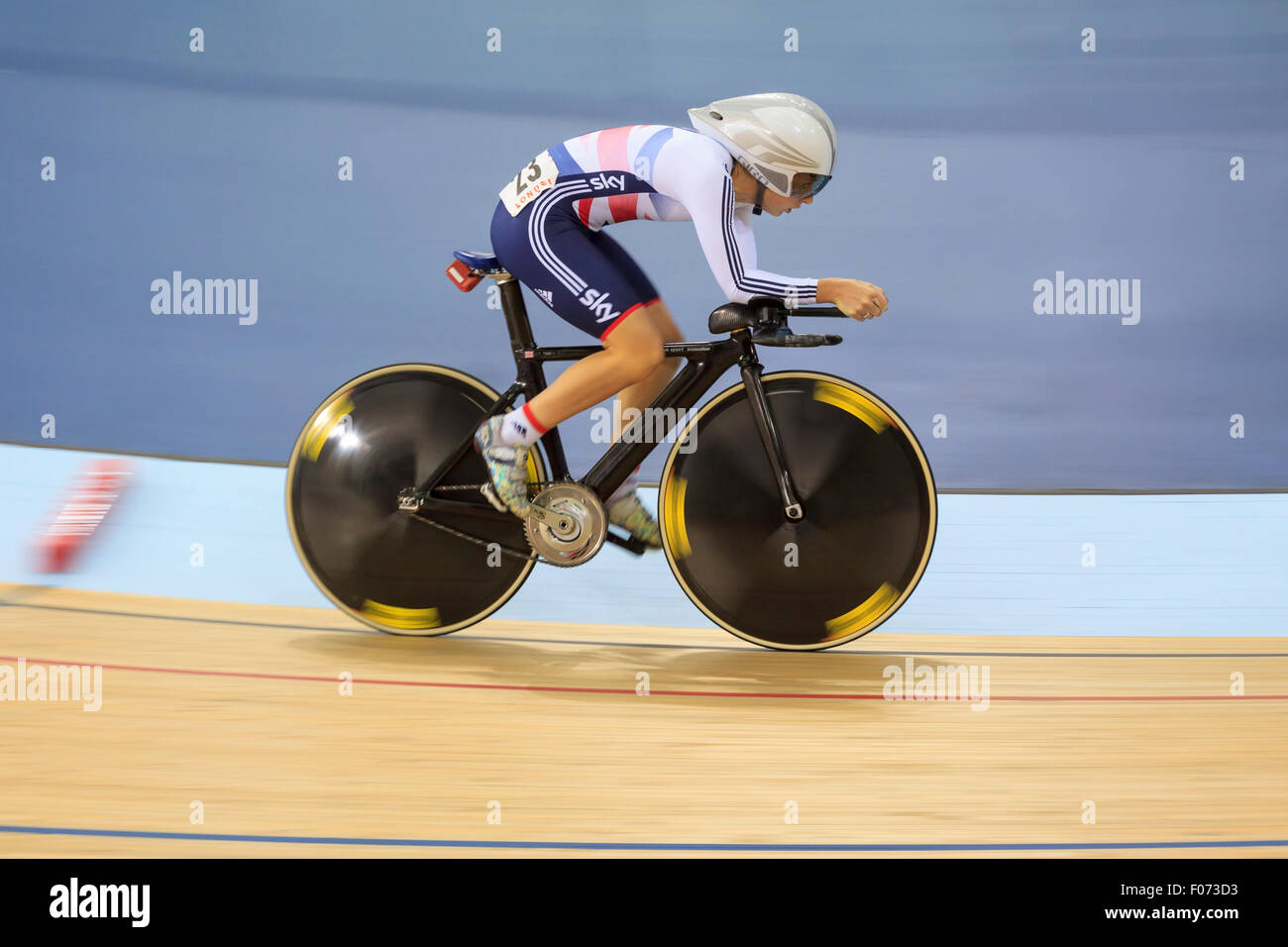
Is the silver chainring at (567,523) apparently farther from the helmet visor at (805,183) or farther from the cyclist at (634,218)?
the helmet visor at (805,183)

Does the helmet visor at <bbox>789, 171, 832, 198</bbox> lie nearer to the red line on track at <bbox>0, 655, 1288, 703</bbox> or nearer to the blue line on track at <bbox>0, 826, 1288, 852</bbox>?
the red line on track at <bbox>0, 655, 1288, 703</bbox>

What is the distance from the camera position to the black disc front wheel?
2553mm

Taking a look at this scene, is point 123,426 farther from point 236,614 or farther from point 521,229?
point 521,229

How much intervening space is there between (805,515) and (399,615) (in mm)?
931

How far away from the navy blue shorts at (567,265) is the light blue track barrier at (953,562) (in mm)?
857

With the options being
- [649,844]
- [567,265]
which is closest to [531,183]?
[567,265]

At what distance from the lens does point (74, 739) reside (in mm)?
1965

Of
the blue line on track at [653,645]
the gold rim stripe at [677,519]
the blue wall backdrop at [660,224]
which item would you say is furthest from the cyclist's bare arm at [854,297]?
the blue wall backdrop at [660,224]

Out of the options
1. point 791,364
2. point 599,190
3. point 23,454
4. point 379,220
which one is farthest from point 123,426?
point 599,190

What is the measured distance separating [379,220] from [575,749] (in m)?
4.52

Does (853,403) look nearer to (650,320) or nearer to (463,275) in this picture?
(650,320)

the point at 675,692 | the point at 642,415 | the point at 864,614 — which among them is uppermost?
the point at 642,415

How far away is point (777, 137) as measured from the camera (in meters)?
2.41

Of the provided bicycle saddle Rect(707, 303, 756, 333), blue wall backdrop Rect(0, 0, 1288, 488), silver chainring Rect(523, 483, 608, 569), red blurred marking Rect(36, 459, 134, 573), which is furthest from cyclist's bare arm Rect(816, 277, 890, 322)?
blue wall backdrop Rect(0, 0, 1288, 488)
